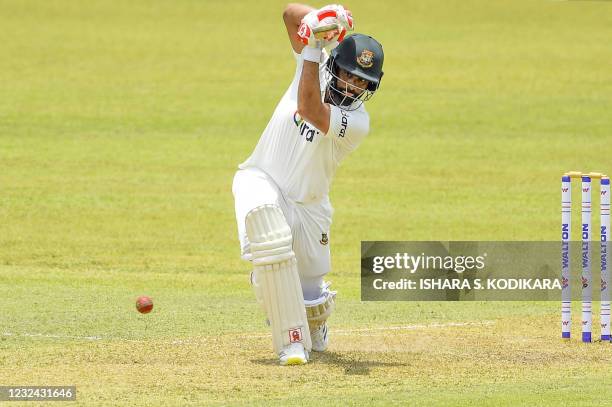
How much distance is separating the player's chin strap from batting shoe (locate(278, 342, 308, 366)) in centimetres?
43

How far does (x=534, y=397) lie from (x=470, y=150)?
16.1 metres

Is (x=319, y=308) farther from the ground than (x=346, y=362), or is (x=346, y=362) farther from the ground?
(x=319, y=308)

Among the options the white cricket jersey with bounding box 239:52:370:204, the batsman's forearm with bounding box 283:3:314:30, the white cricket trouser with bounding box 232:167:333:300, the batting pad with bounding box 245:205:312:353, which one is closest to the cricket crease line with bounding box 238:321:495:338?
the white cricket trouser with bounding box 232:167:333:300

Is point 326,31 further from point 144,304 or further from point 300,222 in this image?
point 144,304

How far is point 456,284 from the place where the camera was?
14.0m

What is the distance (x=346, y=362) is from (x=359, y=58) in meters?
1.94

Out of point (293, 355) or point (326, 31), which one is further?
point (293, 355)

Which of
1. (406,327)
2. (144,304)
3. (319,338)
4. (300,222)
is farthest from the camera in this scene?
(406,327)

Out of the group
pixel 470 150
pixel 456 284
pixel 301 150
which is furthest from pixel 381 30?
pixel 301 150

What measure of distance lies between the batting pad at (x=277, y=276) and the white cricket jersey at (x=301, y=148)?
0.36 m

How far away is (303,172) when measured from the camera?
857 centimetres

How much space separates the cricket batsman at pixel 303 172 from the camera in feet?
27.1

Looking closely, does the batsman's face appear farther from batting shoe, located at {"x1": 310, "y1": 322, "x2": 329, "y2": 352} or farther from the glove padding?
batting shoe, located at {"x1": 310, "y1": 322, "x2": 329, "y2": 352}

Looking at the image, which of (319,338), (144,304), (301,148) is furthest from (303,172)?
(144,304)
